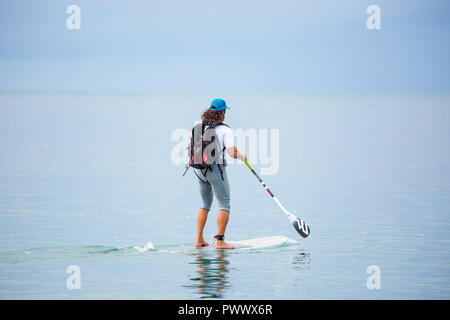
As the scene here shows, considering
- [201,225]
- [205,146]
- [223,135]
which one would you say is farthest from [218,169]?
[201,225]

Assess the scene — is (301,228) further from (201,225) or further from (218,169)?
(218,169)

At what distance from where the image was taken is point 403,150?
3472 cm

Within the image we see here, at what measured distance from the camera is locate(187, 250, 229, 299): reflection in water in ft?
33.5

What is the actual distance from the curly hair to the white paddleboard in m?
2.06

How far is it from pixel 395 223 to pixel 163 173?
11.2 meters

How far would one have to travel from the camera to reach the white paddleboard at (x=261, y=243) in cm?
1319

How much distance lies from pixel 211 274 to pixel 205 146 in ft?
7.68

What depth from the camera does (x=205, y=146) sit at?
41.8ft

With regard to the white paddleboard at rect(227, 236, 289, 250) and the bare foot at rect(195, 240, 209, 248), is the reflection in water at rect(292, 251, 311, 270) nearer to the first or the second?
the white paddleboard at rect(227, 236, 289, 250)

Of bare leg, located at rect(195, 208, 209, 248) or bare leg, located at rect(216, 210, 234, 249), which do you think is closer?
bare leg, located at rect(216, 210, 234, 249)

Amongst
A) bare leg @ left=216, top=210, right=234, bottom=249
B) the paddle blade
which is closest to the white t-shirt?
bare leg @ left=216, top=210, right=234, bottom=249

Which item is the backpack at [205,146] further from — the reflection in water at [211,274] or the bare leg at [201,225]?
the reflection in water at [211,274]
